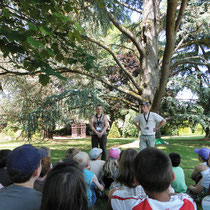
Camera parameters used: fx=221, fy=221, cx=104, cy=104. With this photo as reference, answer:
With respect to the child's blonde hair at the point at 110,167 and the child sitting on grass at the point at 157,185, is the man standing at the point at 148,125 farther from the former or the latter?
the child sitting on grass at the point at 157,185

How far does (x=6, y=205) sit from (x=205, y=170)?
2.35m

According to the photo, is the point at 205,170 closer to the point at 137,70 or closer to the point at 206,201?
the point at 206,201

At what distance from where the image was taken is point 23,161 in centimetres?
145

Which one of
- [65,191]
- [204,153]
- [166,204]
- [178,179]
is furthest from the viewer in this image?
[204,153]

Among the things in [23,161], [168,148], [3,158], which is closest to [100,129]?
[3,158]

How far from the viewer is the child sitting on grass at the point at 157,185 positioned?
133 centimetres

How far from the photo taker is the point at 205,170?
2744 mm

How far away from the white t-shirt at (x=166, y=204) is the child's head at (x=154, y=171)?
7 cm

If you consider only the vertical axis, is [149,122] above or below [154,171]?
above

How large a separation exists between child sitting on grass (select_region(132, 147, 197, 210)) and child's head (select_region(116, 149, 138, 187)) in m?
0.63

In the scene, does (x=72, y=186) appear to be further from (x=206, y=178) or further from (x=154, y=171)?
(x=206, y=178)


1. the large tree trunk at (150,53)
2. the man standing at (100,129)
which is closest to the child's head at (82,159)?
the man standing at (100,129)

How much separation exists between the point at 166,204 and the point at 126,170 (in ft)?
2.62

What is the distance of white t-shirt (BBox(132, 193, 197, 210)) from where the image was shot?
1.31 metres
